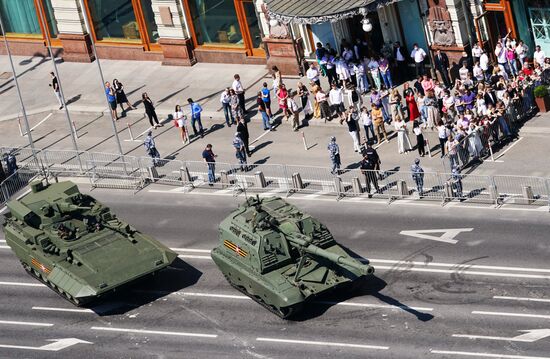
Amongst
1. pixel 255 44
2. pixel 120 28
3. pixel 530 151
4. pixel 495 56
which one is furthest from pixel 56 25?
pixel 530 151

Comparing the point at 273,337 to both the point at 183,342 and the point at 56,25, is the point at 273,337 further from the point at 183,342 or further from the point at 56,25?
the point at 56,25

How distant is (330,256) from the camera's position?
136ft

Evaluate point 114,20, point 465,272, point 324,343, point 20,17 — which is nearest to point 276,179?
point 465,272

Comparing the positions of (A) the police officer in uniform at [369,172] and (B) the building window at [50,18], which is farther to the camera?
(B) the building window at [50,18]

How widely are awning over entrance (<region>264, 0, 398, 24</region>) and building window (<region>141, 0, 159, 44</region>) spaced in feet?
30.2

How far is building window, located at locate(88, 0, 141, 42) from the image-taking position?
224 feet

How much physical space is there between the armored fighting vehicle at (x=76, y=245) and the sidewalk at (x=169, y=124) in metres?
9.87

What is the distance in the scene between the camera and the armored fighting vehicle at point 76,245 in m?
44.7

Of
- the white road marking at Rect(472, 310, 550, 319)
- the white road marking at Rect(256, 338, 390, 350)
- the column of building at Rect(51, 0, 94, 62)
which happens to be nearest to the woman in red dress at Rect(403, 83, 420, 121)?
the white road marking at Rect(472, 310, 550, 319)

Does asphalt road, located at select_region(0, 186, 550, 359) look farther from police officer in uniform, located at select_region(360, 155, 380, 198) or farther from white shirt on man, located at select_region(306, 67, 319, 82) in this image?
white shirt on man, located at select_region(306, 67, 319, 82)

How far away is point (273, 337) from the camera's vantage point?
4200 cm

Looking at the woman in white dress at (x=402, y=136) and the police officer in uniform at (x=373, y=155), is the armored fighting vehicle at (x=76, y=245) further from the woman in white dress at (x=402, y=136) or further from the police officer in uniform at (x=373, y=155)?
the woman in white dress at (x=402, y=136)

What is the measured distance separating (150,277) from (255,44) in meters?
21.7

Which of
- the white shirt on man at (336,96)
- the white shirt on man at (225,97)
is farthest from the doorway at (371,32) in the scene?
the white shirt on man at (225,97)
